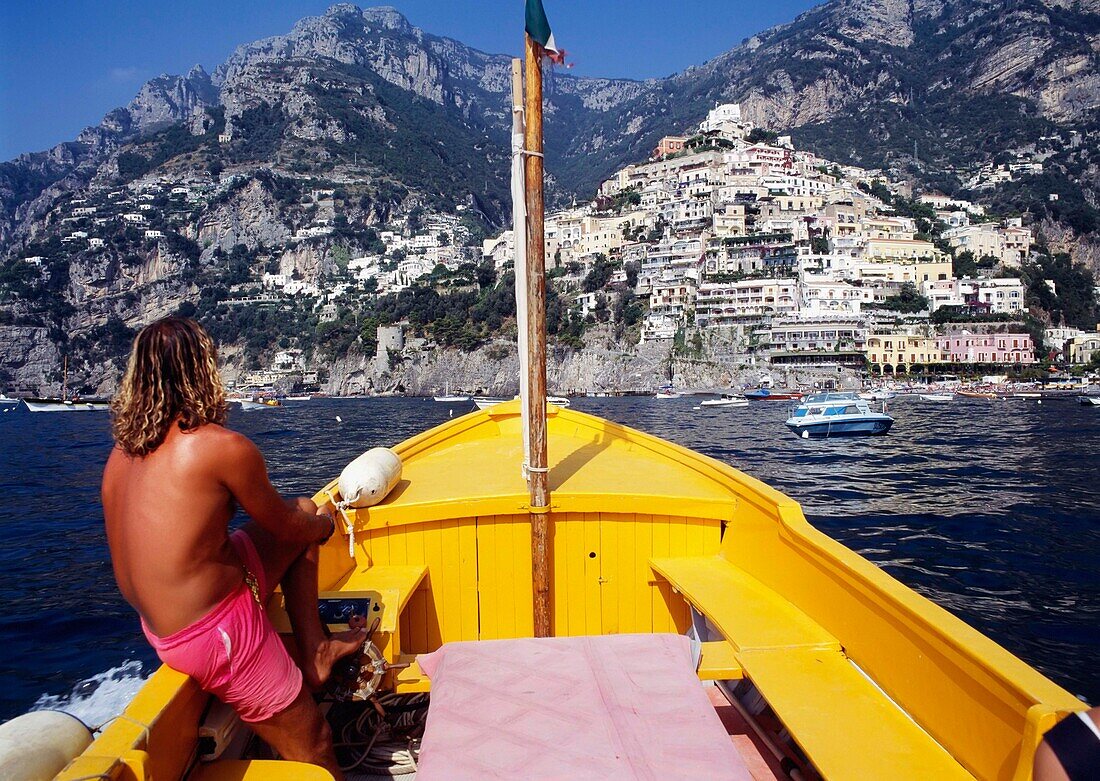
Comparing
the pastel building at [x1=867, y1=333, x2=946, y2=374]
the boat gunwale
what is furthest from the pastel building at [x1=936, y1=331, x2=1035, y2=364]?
the boat gunwale

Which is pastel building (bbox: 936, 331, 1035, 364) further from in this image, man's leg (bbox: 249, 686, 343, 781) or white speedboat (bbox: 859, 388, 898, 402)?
man's leg (bbox: 249, 686, 343, 781)

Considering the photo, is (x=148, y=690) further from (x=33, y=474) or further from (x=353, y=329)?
(x=353, y=329)

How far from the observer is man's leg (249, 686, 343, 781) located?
6.95 feet

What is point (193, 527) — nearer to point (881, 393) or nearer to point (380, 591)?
point (380, 591)

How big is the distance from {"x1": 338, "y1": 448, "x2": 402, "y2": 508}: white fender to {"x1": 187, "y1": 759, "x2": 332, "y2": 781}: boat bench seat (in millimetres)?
1401

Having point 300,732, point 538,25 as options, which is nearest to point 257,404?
point 538,25

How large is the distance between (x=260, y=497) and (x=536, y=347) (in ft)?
4.71

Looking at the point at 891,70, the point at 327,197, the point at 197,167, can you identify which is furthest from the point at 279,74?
the point at 891,70

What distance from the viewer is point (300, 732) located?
7.06 ft

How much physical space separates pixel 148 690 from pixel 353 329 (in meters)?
113

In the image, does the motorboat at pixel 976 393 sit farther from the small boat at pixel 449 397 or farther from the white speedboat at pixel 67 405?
the white speedboat at pixel 67 405

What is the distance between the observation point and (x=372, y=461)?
357cm

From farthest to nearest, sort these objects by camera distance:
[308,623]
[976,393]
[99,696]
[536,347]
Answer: [976,393] → [99,696] → [536,347] → [308,623]

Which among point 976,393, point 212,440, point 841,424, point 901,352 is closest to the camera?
point 212,440
